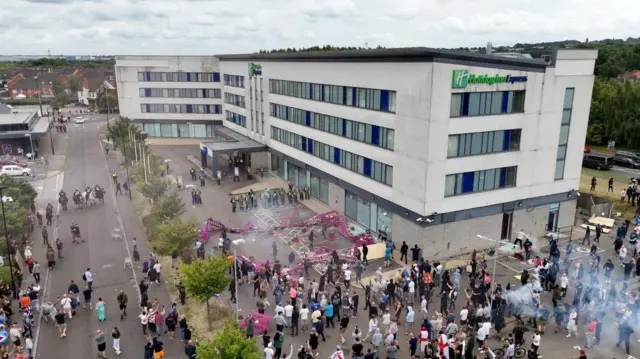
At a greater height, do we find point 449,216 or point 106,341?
point 449,216

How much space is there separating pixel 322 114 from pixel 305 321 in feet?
73.6

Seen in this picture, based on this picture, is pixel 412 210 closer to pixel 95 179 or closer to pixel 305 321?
pixel 305 321

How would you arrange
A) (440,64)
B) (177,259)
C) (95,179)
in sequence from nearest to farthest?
(440,64), (177,259), (95,179)

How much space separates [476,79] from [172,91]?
192 feet

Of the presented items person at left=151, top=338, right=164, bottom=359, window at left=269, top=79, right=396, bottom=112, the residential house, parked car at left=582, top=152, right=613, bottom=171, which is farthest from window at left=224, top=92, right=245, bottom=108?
the residential house

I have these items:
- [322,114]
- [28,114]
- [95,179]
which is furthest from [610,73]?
[28,114]

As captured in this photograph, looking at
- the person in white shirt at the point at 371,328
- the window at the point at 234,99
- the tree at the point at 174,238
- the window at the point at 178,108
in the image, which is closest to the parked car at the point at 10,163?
the window at the point at 178,108

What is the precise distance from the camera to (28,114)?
7431cm

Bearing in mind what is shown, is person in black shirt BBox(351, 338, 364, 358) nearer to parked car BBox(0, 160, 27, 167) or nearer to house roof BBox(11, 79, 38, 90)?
parked car BBox(0, 160, 27, 167)

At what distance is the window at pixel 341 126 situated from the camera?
113 feet

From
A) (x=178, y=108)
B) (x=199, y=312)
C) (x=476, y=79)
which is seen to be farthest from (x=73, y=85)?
(x=476, y=79)

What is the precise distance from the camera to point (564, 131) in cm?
3503

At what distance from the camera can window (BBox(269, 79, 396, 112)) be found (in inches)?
1337

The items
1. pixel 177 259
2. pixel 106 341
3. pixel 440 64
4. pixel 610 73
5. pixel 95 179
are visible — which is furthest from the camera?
pixel 610 73
